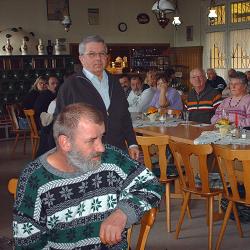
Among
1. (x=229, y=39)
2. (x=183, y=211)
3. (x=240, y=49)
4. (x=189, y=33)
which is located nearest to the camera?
(x=183, y=211)

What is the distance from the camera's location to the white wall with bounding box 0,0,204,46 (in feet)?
39.3

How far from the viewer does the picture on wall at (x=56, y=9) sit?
1235cm

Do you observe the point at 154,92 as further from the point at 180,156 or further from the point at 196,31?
the point at 196,31

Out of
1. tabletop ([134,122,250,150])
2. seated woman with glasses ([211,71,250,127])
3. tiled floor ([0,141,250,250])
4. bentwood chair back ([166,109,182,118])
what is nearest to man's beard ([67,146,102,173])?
tiled floor ([0,141,250,250])

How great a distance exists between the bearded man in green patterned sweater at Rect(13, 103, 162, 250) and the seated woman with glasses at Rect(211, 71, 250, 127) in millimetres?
3472

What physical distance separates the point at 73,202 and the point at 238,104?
3.80 meters

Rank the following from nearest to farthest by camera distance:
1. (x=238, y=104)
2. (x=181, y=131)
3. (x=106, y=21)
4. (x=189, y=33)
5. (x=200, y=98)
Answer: (x=181, y=131)
(x=238, y=104)
(x=200, y=98)
(x=106, y=21)
(x=189, y=33)

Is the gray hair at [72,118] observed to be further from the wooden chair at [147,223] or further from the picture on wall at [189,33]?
the picture on wall at [189,33]

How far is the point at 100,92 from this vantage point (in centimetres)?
343

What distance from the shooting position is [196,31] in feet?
44.8

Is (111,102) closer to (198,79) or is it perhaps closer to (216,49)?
(198,79)

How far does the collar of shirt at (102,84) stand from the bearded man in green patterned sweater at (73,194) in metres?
1.42

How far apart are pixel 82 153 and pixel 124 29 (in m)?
11.8

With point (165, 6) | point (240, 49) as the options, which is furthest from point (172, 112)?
point (240, 49)
